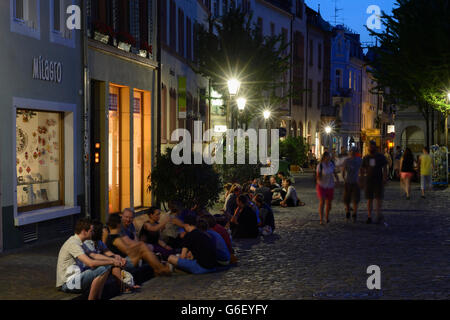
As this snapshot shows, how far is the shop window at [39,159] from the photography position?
15281mm

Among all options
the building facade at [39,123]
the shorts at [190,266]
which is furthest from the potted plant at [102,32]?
the shorts at [190,266]

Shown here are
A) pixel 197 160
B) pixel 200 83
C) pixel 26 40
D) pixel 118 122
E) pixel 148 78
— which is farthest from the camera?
pixel 200 83

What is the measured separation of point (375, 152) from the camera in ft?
64.7

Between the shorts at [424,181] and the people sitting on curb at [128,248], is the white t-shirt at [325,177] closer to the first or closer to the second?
the people sitting on curb at [128,248]

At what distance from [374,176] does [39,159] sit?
27.1ft

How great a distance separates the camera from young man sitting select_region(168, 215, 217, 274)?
1227 centimetres

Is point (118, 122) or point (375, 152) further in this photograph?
point (118, 122)

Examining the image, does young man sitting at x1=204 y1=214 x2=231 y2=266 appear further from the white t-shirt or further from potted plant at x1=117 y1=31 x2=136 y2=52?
potted plant at x1=117 y1=31 x2=136 y2=52

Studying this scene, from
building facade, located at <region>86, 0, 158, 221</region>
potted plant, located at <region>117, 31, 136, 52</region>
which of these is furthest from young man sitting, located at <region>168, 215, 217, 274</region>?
potted plant, located at <region>117, 31, 136, 52</region>

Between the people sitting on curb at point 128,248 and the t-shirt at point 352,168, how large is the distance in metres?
9.03

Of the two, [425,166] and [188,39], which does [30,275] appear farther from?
[188,39]
